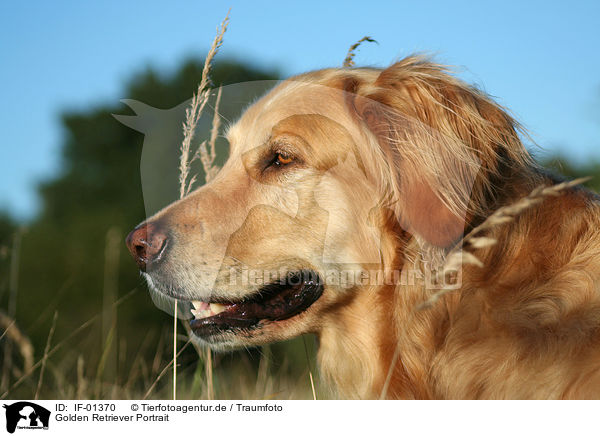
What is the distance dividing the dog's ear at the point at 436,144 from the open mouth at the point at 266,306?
565 millimetres

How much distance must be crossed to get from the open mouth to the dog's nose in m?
0.36

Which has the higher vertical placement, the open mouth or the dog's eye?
the dog's eye

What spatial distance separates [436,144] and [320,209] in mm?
625

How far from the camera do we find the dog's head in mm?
2490

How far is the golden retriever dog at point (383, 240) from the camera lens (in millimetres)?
2168

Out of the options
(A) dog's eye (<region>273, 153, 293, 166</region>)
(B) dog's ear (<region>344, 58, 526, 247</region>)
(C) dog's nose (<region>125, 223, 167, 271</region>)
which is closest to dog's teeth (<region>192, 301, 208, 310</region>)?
(C) dog's nose (<region>125, 223, 167, 271</region>)

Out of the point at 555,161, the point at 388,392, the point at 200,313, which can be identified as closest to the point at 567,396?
the point at 388,392

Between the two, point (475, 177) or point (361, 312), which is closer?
point (475, 177)

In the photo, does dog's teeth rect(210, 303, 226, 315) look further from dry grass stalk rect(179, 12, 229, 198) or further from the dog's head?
dry grass stalk rect(179, 12, 229, 198)

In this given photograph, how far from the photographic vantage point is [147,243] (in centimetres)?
256

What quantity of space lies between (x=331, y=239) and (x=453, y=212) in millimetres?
600

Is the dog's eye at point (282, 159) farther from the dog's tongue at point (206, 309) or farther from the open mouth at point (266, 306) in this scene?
the dog's tongue at point (206, 309)

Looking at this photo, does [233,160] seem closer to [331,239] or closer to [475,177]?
[331,239]
